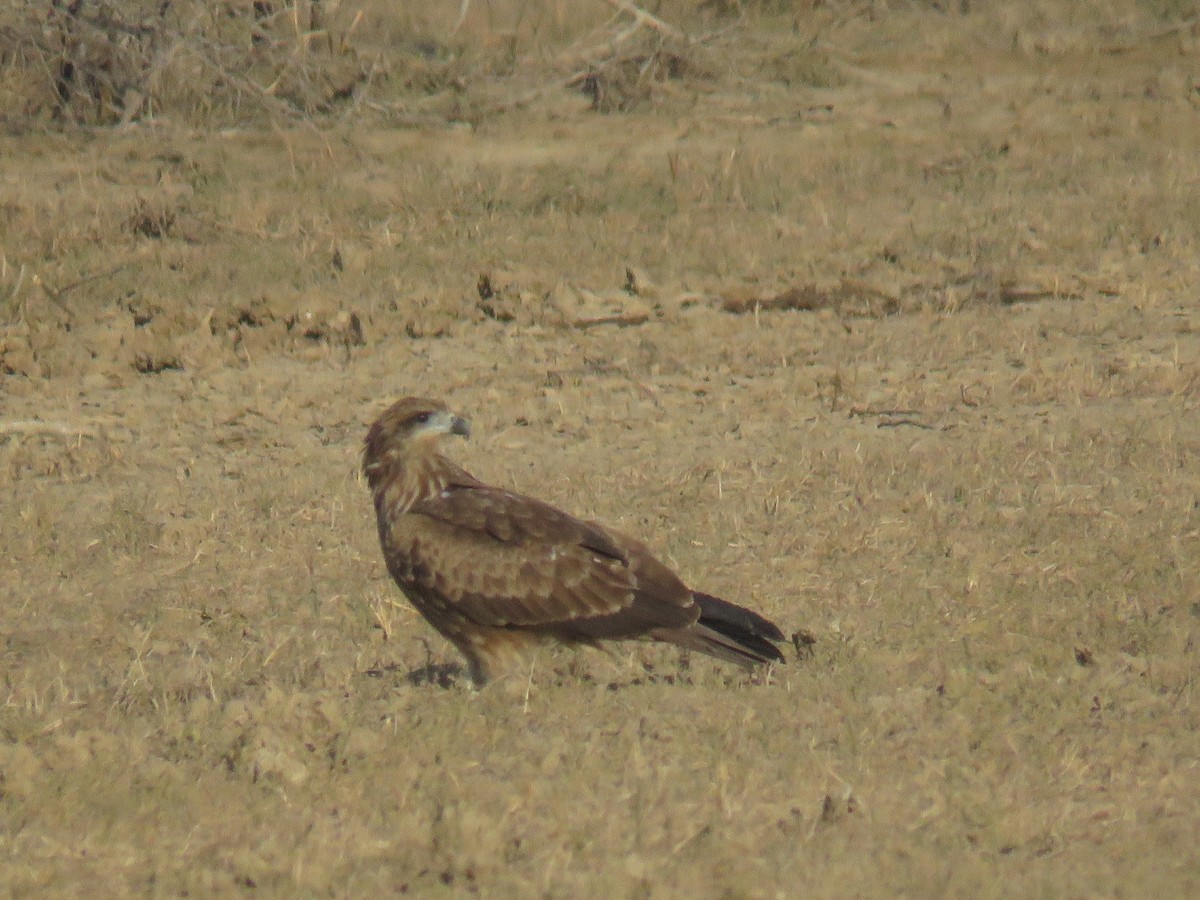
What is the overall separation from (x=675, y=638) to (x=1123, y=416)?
12.7 feet

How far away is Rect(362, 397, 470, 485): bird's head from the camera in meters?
6.75

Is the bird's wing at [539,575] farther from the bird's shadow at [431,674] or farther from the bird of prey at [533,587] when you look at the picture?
the bird's shadow at [431,674]

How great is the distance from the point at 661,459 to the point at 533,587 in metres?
2.62

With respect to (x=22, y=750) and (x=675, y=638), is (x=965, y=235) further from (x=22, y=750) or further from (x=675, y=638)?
(x=22, y=750)

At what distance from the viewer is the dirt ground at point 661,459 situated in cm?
531

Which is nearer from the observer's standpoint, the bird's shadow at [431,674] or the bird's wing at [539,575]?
the bird's wing at [539,575]

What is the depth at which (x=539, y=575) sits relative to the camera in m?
6.39

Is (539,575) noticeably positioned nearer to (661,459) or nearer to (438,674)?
(438,674)

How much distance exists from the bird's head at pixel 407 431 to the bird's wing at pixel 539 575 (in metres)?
0.34

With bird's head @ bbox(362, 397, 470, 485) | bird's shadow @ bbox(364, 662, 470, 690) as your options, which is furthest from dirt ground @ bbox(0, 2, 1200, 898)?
bird's head @ bbox(362, 397, 470, 485)

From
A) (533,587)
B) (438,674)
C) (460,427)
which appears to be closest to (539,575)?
(533,587)

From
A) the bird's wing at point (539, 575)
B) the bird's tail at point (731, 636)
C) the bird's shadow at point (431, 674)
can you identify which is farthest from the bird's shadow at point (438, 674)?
the bird's tail at point (731, 636)

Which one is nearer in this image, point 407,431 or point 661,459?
point 407,431

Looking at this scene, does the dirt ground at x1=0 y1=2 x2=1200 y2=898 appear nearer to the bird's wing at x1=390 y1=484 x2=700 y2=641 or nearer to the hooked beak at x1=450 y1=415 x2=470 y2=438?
the bird's wing at x1=390 y1=484 x2=700 y2=641
